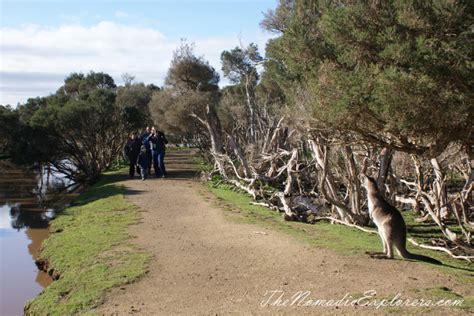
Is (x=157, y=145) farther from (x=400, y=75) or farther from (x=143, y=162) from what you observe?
(x=400, y=75)

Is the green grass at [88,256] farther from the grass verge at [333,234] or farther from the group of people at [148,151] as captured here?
the group of people at [148,151]

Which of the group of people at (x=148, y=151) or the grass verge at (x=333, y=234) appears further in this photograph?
the group of people at (x=148, y=151)

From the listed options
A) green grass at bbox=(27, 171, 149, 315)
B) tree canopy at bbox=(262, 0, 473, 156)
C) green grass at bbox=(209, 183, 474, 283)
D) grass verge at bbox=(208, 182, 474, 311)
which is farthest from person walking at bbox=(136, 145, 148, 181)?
tree canopy at bbox=(262, 0, 473, 156)

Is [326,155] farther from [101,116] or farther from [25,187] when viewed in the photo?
[25,187]

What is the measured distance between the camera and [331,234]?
45.5ft

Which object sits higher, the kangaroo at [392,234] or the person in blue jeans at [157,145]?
the person in blue jeans at [157,145]

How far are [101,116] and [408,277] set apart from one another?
23057 mm

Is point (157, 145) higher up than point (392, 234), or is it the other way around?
point (157, 145)

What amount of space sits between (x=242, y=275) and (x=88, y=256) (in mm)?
4000

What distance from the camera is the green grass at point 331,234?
11.1 metres

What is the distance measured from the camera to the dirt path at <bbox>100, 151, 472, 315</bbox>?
8.37m

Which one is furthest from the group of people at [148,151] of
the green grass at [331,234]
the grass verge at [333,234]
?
the green grass at [331,234]

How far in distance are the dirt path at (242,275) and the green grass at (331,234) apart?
1.70 ft

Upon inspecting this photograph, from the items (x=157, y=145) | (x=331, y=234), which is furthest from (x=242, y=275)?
(x=157, y=145)
